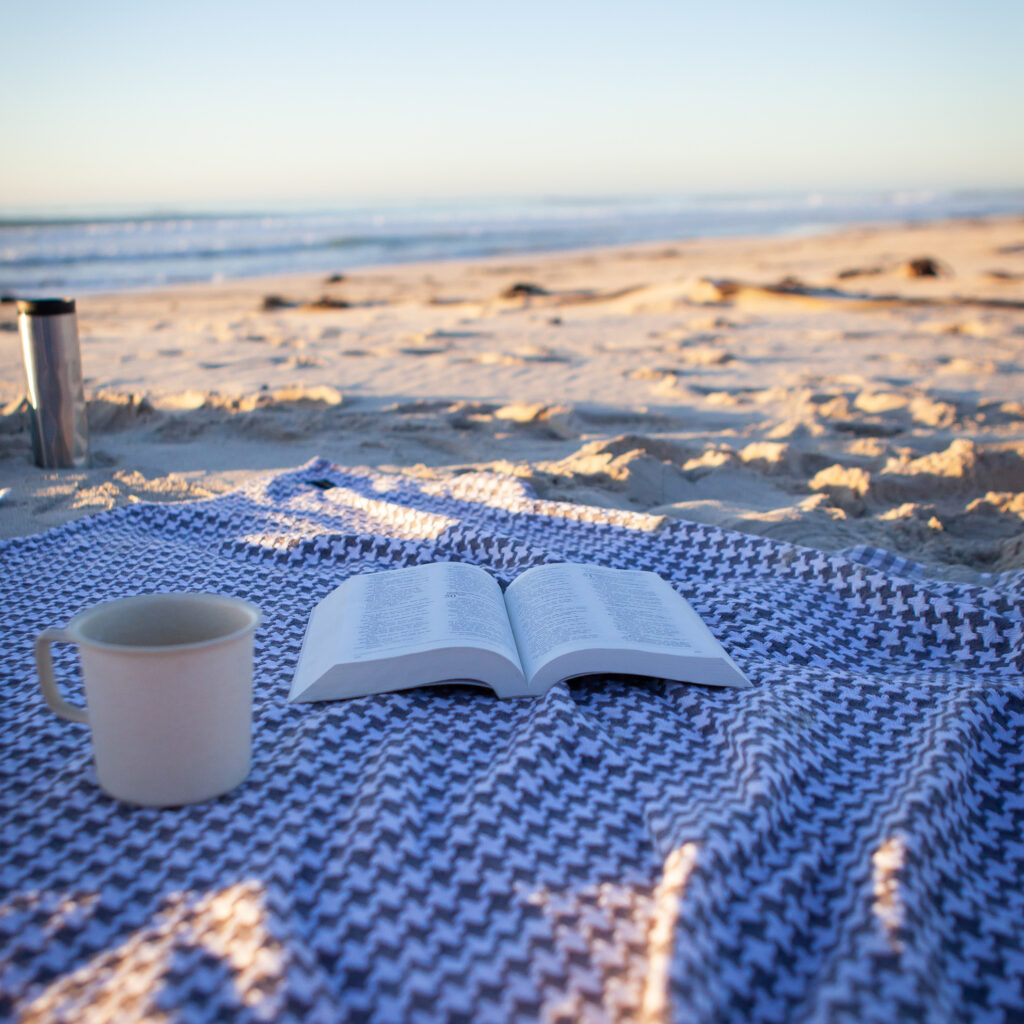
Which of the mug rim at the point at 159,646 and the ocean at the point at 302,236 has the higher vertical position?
the ocean at the point at 302,236

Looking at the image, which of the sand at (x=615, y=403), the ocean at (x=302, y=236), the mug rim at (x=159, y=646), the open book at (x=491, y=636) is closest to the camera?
the mug rim at (x=159, y=646)

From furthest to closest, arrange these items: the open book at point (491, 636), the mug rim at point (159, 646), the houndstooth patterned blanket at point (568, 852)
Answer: the open book at point (491, 636) → the mug rim at point (159, 646) → the houndstooth patterned blanket at point (568, 852)

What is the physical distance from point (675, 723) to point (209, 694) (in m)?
0.76

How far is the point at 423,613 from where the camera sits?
1.56 m

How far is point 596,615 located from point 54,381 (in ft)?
8.25

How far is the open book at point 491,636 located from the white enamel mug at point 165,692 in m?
0.26

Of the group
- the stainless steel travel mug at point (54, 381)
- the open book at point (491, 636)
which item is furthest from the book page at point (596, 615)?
the stainless steel travel mug at point (54, 381)

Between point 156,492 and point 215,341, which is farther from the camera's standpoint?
point 215,341

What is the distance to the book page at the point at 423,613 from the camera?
1.47 meters

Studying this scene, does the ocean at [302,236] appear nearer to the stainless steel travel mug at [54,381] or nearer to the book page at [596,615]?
the stainless steel travel mug at [54,381]

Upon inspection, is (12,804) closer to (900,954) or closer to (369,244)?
(900,954)

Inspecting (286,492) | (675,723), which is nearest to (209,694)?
(675,723)

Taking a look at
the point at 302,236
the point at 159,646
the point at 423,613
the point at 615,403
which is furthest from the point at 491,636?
the point at 302,236

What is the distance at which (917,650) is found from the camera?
1854 millimetres
